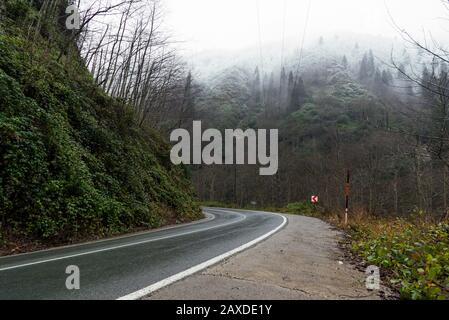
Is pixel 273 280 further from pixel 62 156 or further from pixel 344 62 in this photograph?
pixel 344 62

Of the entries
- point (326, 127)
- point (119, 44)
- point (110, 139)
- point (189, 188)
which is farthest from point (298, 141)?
point (110, 139)

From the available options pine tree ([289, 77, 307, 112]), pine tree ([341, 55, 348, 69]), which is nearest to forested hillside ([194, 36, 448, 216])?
pine tree ([289, 77, 307, 112])

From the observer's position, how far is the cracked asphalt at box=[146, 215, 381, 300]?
4047 millimetres

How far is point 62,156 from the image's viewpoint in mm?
10625

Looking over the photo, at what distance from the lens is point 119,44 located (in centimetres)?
2173

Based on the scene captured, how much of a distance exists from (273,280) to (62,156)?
331 inches

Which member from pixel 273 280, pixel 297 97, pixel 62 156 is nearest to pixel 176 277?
pixel 273 280

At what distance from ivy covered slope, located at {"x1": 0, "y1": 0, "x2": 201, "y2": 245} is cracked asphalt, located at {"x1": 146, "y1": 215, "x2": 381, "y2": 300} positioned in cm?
593

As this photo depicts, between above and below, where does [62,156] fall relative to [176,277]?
above

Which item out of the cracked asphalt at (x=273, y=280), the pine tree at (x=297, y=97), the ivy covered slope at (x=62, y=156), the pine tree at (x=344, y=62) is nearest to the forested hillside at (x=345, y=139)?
the pine tree at (x=297, y=97)

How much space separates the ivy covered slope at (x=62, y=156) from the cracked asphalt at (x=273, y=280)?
19.4 feet
